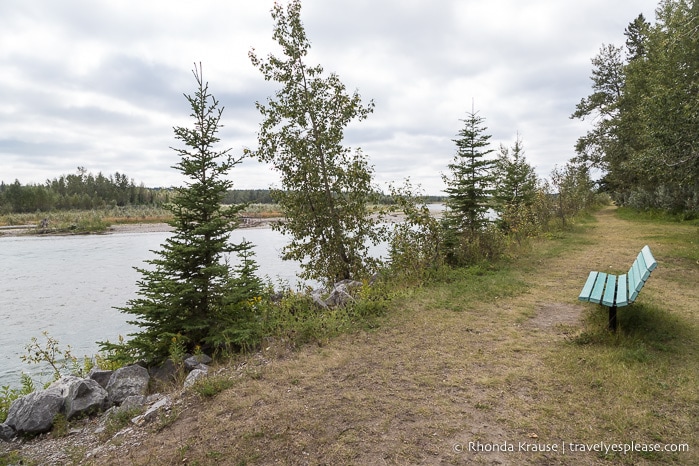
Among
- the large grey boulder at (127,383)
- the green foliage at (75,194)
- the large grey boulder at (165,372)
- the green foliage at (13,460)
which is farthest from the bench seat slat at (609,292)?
the green foliage at (75,194)

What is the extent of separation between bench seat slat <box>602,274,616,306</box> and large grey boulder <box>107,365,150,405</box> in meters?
6.49

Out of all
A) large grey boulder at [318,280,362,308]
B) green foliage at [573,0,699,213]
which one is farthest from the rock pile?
green foliage at [573,0,699,213]

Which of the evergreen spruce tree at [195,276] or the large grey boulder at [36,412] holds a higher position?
the evergreen spruce tree at [195,276]

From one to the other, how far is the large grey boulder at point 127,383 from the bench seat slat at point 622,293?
6.61 metres

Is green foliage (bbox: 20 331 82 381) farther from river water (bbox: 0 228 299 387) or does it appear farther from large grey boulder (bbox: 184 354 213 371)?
large grey boulder (bbox: 184 354 213 371)

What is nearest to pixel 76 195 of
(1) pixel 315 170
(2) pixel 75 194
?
(2) pixel 75 194

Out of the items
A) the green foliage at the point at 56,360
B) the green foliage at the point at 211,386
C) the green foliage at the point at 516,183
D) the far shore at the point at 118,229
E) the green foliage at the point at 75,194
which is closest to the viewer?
the green foliage at the point at 211,386

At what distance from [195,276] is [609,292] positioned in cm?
646

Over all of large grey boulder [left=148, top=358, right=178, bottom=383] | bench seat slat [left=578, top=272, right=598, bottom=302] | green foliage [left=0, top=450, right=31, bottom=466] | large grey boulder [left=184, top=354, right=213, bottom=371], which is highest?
bench seat slat [left=578, top=272, right=598, bottom=302]

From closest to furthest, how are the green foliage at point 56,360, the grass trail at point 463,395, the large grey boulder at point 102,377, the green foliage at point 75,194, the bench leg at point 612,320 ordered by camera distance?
1. the grass trail at point 463,395
2. the bench leg at point 612,320
3. the large grey boulder at point 102,377
4. the green foliage at point 56,360
5. the green foliage at point 75,194

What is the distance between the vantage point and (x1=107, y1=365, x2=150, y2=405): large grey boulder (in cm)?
510

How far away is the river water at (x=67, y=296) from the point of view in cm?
1014

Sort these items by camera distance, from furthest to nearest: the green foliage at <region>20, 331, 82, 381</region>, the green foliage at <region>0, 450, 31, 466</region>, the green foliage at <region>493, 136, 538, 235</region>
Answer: the green foliage at <region>493, 136, 538, 235</region>
the green foliage at <region>20, 331, 82, 381</region>
the green foliage at <region>0, 450, 31, 466</region>

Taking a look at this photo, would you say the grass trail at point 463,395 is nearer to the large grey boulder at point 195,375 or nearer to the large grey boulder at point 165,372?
the large grey boulder at point 195,375
